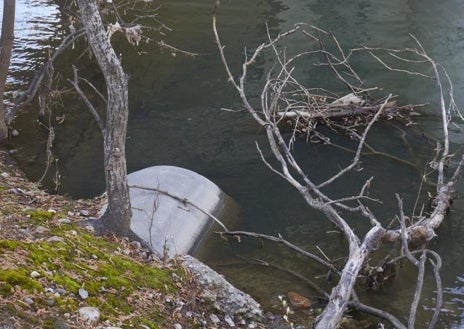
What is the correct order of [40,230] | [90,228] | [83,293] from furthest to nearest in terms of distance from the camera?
1. [90,228]
2. [40,230]
3. [83,293]

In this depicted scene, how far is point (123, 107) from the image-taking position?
6336mm

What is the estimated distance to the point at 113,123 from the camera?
6395mm

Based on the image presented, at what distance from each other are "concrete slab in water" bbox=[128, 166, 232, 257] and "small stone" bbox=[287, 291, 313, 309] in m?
1.38

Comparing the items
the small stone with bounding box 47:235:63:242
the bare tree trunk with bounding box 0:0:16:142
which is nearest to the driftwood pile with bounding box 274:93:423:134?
the bare tree trunk with bounding box 0:0:16:142

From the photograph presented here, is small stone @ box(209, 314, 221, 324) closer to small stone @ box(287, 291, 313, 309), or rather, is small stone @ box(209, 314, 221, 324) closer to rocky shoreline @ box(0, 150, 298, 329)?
rocky shoreline @ box(0, 150, 298, 329)

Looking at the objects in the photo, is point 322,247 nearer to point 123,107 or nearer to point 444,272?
point 444,272

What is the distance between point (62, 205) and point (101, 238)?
1.52 m

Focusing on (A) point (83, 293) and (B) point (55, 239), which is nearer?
(A) point (83, 293)

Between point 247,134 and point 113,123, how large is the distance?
17.8 feet

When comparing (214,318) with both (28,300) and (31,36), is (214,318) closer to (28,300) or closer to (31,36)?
(28,300)

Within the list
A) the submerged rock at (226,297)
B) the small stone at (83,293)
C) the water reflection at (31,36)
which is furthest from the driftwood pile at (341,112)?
the small stone at (83,293)

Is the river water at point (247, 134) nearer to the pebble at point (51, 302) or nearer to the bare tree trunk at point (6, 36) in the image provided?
the bare tree trunk at point (6, 36)

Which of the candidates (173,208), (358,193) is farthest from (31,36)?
(358,193)

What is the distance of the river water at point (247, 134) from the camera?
26.5ft
